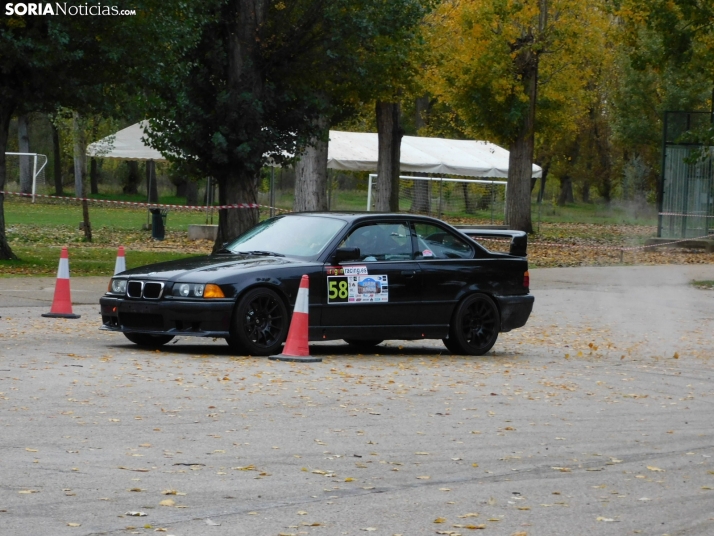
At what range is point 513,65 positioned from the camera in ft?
122

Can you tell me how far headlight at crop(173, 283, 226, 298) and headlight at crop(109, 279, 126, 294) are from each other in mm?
712

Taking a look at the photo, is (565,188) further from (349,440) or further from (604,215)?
(349,440)

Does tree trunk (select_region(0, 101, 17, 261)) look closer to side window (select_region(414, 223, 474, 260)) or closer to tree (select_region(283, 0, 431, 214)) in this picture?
tree (select_region(283, 0, 431, 214))

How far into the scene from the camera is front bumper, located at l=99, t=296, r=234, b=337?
1170 centimetres

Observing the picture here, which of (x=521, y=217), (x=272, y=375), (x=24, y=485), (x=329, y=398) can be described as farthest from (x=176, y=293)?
(x=521, y=217)

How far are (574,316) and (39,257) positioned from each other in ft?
37.6

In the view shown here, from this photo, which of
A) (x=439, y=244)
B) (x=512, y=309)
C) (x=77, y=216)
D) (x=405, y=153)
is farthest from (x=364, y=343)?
(x=77, y=216)

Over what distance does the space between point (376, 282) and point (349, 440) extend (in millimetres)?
4740

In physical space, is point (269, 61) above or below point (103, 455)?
above

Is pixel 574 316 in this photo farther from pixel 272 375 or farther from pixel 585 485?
pixel 585 485

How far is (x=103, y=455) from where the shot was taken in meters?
7.29

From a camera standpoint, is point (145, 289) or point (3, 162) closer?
point (145, 289)

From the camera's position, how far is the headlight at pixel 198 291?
38.5 feet

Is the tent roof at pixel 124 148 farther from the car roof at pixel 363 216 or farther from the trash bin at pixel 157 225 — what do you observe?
the car roof at pixel 363 216
